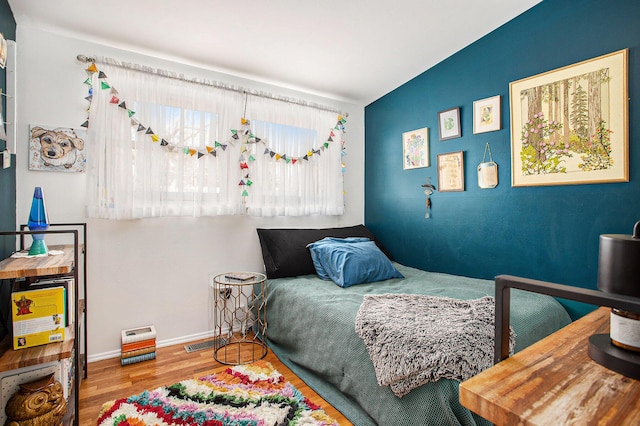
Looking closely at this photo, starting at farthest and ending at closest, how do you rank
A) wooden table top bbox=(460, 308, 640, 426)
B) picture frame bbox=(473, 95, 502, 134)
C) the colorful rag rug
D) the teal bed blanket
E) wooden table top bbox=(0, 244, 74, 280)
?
picture frame bbox=(473, 95, 502, 134) → the colorful rag rug → the teal bed blanket → wooden table top bbox=(0, 244, 74, 280) → wooden table top bbox=(460, 308, 640, 426)

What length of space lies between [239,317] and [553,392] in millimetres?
2692

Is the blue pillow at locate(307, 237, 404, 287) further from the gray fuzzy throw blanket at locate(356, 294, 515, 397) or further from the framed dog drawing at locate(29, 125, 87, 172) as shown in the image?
the framed dog drawing at locate(29, 125, 87, 172)

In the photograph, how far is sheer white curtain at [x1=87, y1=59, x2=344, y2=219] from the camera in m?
2.41

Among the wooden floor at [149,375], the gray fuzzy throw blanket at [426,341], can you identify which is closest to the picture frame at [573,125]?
the gray fuzzy throw blanket at [426,341]

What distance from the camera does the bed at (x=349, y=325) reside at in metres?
1.41

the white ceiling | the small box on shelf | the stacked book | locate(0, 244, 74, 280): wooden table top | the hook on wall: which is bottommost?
the stacked book

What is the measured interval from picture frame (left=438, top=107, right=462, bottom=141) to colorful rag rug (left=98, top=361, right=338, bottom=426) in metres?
2.27

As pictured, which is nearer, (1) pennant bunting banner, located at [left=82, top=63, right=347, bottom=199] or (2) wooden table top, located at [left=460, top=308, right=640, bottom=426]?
(2) wooden table top, located at [left=460, top=308, right=640, bottom=426]

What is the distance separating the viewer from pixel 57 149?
2.28 m

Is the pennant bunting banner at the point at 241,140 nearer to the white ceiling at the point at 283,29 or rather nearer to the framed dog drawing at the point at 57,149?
the framed dog drawing at the point at 57,149

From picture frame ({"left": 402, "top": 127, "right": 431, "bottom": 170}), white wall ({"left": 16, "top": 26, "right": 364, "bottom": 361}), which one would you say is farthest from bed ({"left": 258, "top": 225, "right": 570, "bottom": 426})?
picture frame ({"left": 402, "top": 127, "right": 431, "bottom": 170})

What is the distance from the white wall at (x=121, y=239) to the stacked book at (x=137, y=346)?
0.13 metres

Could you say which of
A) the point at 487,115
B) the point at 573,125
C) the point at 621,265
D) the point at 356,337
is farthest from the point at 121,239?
the point at 573,125

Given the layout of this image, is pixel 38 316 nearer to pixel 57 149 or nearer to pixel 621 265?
pixel 57 149
